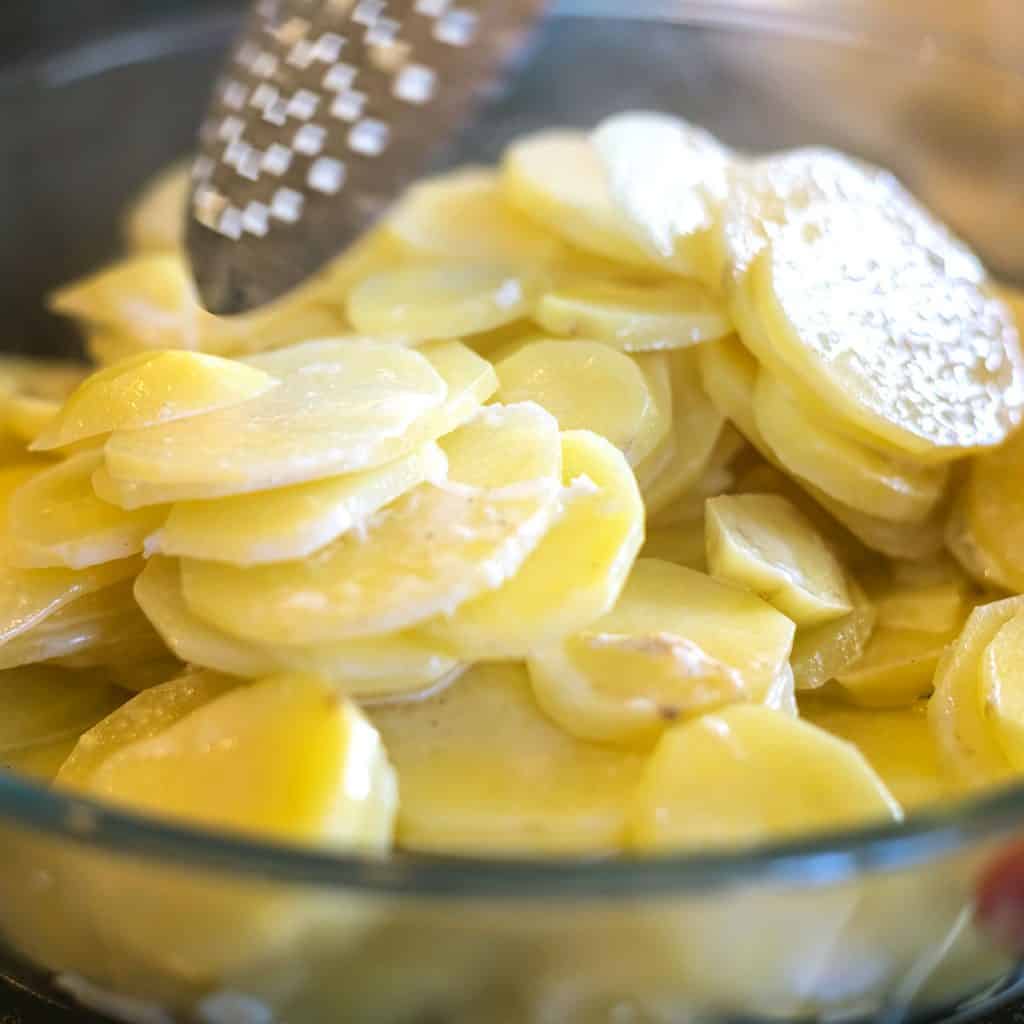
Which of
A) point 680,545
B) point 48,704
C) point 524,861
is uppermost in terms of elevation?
point 524,861

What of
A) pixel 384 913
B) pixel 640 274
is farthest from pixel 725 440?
pixel 384 913

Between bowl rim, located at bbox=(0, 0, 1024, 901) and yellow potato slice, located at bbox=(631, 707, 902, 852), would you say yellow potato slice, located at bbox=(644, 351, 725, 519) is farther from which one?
bowl rim, located at bbox=(0, 0, 1024, 901)

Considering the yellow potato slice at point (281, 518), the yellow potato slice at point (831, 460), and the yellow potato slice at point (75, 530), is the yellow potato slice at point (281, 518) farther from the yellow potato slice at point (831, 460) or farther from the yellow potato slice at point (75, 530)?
the yellow potato slice at point (831, 460)

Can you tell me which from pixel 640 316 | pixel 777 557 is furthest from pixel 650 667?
pixel 640 316

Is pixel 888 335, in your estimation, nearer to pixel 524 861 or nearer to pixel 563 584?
pixel 563 584

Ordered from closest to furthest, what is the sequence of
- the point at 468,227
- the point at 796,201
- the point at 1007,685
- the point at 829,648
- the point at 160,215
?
1. the point at 1007,685
2. the point at 829,648
3. the point at 796,201
4. the point at 468,227
5. the point at 160,215

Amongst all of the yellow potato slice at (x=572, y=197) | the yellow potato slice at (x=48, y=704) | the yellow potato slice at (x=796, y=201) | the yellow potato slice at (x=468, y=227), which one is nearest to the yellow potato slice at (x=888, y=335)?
the yellow potato slice at (x=796, y=201)

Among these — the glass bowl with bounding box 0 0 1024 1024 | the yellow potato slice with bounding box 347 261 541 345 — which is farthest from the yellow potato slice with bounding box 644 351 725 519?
the glass bowl with bounding box 0 0 1024 1024

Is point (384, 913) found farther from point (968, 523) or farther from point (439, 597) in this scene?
point (968, 523)
